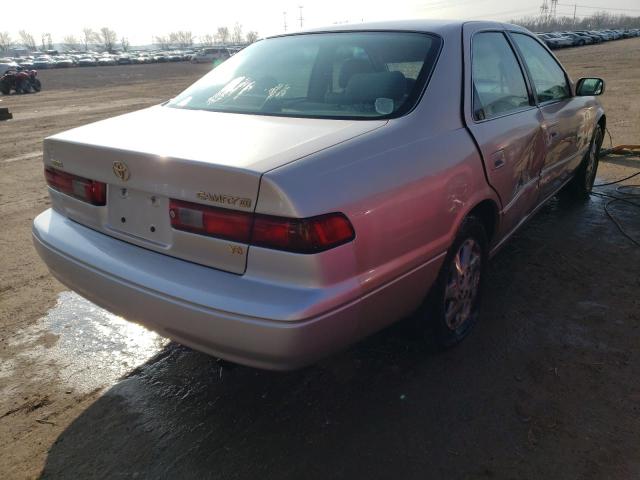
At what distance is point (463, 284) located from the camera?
2814mm

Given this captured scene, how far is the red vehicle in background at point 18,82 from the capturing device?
24.4m

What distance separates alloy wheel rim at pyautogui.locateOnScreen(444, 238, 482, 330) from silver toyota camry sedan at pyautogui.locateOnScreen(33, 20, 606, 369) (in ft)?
0.04

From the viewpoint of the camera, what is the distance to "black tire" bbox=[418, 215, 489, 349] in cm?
256

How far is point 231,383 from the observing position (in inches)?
103

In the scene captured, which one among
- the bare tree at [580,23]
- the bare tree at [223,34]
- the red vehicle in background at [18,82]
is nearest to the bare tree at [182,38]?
the bare tree at [223,34]

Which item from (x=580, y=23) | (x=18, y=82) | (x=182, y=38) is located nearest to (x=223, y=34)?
(x=182, y=38)

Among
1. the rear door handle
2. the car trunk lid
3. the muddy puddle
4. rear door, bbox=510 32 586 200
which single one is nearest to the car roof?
rear door, bbox=510 32 586 200

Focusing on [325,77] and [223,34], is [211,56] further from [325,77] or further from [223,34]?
[223,34]

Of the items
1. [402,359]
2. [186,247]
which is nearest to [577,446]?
[402,359]

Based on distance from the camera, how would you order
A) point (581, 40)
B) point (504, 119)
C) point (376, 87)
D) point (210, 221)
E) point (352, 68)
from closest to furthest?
1. point (210, 221)
2. point (376, 87)
3. point (352, 68)
4. point (504, 119)
5. point (581, 40)

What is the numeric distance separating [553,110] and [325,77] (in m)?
1.83

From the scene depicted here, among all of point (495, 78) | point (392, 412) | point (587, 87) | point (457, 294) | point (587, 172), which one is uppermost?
point (495, 78)

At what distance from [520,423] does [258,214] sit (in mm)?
1467

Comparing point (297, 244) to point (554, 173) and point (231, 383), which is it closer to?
point (231, 383)
